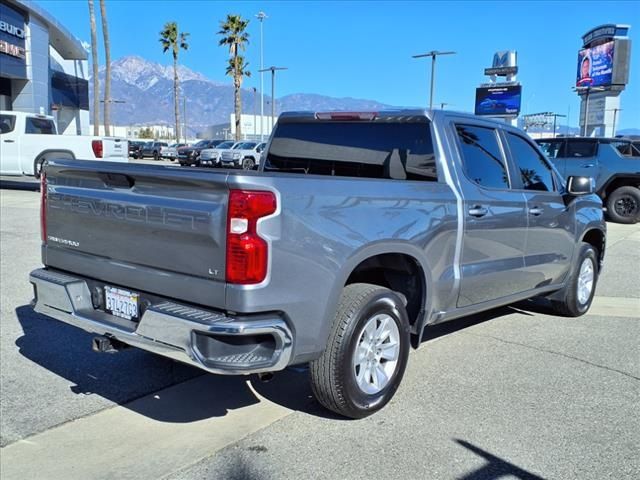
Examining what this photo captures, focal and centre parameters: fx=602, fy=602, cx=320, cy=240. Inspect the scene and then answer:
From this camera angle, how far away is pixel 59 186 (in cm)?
396

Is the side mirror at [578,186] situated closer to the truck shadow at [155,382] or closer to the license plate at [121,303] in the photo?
the truck shadow at [155,382]

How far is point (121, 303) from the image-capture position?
3.59 m

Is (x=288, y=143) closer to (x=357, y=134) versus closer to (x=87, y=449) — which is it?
(x=357, y=134)

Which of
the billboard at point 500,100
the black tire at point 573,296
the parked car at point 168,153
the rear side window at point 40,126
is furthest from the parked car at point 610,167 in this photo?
the billboard at point 500,100

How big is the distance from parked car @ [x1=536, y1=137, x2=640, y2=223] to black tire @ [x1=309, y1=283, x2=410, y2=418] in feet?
41.4

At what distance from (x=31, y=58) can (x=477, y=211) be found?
115ft

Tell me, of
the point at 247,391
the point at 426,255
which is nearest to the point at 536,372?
the point at 426,255

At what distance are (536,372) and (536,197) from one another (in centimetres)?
156

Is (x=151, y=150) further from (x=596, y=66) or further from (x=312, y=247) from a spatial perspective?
(x=312, y=247)

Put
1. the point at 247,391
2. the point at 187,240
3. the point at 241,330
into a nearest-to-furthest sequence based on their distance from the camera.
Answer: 1. the point at 241,330
2. the point at 187,240
3. the point at 247,391

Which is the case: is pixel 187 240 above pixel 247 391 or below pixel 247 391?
above

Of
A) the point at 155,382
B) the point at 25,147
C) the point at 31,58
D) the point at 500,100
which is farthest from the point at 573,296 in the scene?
the point at 500,100

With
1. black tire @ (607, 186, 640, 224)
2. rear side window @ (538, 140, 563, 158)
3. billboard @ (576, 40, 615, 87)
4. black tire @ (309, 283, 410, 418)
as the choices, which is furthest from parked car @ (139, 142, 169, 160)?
black tire @ (309, 283, 410, 418)

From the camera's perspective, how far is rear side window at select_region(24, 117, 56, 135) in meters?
16.4
